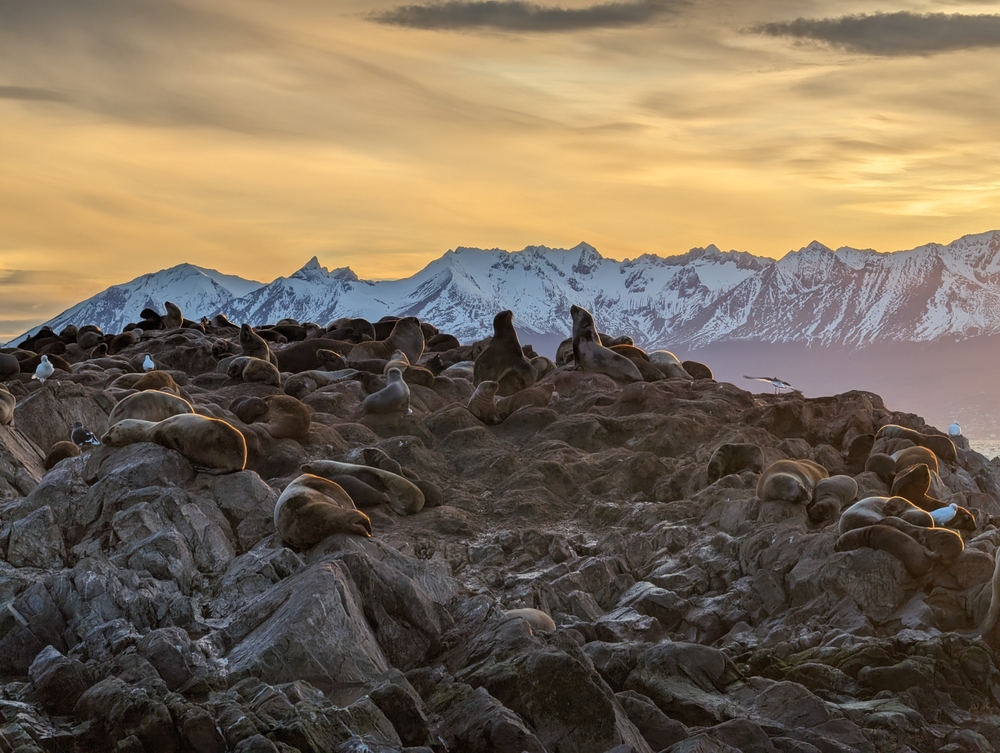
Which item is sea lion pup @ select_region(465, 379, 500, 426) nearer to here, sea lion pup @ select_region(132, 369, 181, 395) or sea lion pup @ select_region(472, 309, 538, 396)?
sea lion pup @ select_region(472, 309, 538, 396)

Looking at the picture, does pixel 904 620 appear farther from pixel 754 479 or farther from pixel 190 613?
pixel 190 613

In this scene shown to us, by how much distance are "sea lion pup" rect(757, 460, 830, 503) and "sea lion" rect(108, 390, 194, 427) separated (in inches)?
323

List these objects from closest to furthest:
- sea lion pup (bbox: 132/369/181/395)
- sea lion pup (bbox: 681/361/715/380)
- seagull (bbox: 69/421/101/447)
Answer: seagull (bbox: 69/421/101/447), sea lion pup (bbox: 132/369/181/395), sea lion pup (bbox: 681/361/715/380)

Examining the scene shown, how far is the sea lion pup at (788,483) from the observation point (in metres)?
14.4

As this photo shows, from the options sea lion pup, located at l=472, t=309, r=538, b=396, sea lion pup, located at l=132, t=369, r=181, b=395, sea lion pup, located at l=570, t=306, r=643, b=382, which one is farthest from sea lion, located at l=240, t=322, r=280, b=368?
sea lion pup, located at l=570, t=306, r=643, b=382

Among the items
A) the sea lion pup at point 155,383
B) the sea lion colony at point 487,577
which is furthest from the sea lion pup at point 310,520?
the sea lion pup at point 155,383

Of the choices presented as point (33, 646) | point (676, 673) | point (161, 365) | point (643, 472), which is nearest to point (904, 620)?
point (676, 673)

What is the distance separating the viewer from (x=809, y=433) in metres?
19.3

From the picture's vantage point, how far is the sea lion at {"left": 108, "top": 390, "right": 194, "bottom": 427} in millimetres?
15648

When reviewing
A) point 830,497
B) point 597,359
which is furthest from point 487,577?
point 597,359

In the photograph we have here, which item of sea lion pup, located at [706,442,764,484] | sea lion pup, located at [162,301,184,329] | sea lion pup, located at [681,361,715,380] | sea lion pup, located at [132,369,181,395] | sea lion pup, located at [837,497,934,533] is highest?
sea lion pup, located at [132,369,181,395]

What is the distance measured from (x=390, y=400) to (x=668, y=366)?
25.8 feet

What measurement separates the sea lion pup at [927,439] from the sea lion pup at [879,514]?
4.63 m

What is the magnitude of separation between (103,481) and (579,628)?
5979 mm
